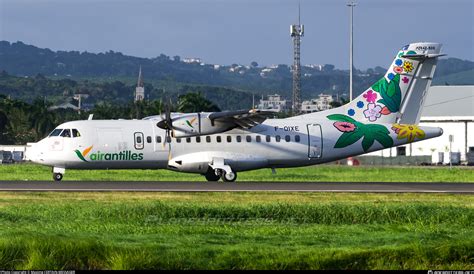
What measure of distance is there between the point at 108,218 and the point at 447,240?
32.8 feet

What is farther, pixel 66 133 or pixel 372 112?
pixel 372 112

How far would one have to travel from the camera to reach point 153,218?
2802 cm

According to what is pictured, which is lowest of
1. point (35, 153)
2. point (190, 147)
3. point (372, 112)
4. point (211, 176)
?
point (211, 176)

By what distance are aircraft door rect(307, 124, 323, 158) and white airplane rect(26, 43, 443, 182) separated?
0.14ft

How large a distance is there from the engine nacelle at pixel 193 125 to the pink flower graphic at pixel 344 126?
17.1 ft

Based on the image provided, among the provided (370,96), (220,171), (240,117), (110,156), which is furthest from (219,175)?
(370,96)

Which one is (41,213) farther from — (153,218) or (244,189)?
(244,189)

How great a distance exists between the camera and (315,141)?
46.5 m

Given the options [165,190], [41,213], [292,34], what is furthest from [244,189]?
[292,34]

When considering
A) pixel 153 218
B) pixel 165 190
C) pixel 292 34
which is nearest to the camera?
pixel 153 218

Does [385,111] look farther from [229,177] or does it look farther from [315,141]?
[229,177]

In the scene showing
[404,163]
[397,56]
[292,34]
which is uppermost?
[292,34]

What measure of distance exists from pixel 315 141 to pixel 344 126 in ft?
4.75

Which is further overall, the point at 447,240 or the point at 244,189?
the point at 244,189
